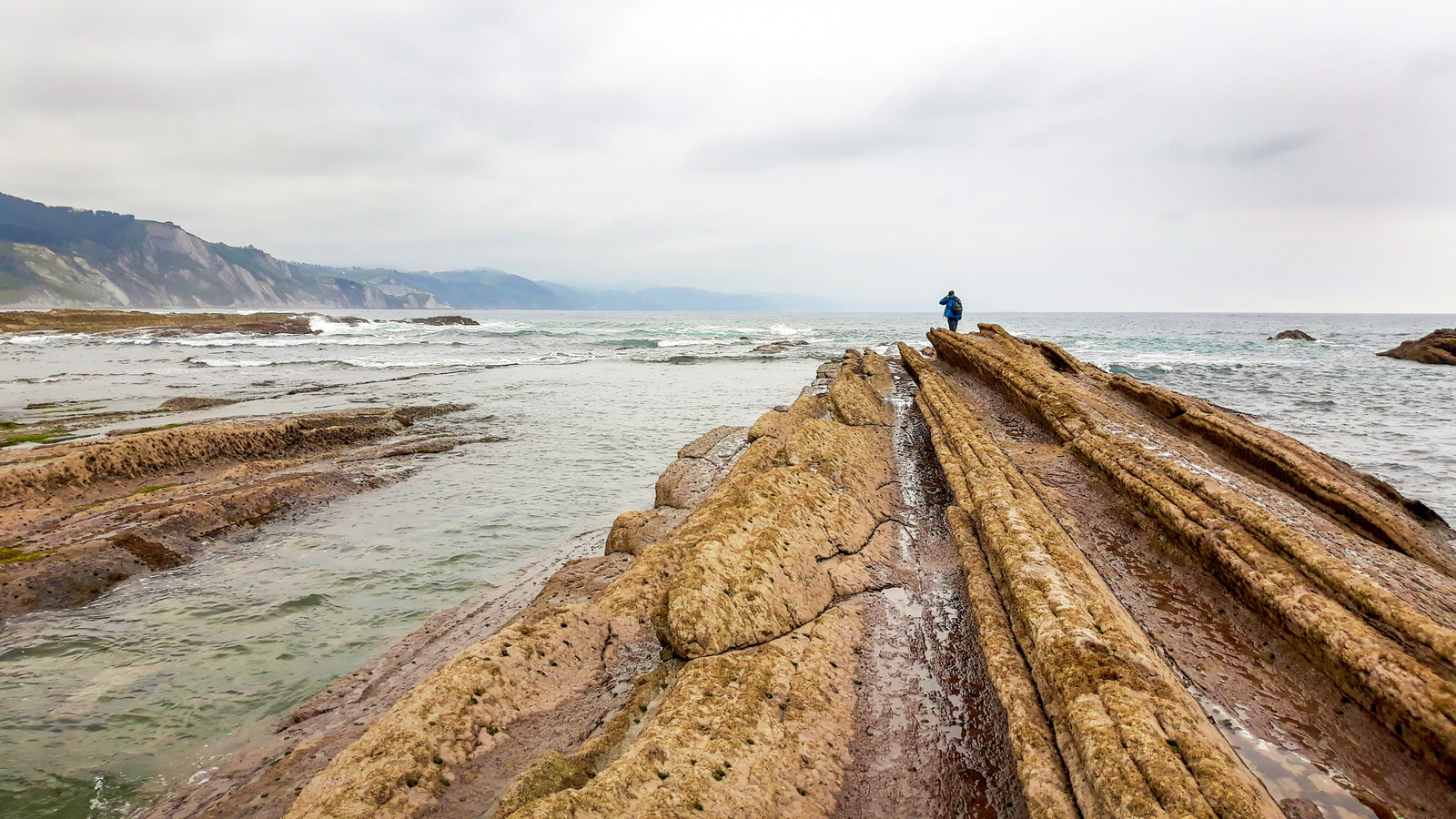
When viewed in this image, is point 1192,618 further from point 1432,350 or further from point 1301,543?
point 1432,350

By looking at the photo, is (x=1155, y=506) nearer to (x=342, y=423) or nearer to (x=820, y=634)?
(x=820, y=634)

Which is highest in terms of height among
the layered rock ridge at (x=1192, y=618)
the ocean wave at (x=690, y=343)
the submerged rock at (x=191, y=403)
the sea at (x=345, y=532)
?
the ocean wave at (x=690, y=343)

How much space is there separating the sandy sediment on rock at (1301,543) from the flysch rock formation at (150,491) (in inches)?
360

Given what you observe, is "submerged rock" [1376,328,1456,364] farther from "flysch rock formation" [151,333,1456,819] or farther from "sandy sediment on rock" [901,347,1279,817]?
"sandy sediment on rock" [901,347,1279,817]

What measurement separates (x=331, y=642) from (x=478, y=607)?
1.12m

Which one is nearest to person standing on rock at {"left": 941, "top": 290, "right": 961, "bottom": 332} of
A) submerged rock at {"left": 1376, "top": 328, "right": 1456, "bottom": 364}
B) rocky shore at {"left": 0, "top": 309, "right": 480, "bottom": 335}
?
submerged rock at {"left": 1376, "top": 328, "right": 1456, "bottom": 364}

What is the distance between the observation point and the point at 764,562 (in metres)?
3.91

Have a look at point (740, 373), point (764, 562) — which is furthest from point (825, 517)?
point (740, 373)

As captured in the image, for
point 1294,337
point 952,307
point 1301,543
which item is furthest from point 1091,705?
point 1294,337

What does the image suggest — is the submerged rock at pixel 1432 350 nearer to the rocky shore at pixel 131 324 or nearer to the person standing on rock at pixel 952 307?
the person standing on rock at pixel 952 307

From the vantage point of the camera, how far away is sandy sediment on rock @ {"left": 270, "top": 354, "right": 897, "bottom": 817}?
2.40 meters

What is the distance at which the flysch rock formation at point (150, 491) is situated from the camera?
5.61 m

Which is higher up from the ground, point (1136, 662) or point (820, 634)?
point (1136, 662)

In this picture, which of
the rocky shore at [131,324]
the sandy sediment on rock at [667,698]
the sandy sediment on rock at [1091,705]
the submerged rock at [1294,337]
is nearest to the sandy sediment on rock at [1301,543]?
the sandy sediment on rock at [1091,705]
